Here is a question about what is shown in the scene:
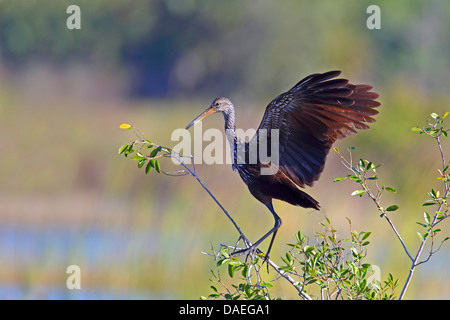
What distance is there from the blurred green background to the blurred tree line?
1.8 inches

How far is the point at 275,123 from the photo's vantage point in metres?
4.77

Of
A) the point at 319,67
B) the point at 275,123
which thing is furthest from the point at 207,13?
the point at 275,123

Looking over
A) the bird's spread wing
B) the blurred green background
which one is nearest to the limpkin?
the bird's spread wing

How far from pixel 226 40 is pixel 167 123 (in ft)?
30.9

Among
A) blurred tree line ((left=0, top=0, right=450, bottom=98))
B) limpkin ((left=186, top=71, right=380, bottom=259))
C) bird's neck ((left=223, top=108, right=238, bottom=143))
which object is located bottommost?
limpkin ((left=186, top=71, right=380, bottom=259))

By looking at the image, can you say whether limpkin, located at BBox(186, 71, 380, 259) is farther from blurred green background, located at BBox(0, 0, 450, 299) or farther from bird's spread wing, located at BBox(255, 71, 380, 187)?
blurred green background, located at BBox(0, 0, 450, 299)

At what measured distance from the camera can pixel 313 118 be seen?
4.71m

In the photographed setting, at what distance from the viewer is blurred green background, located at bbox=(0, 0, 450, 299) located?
683 centimetres

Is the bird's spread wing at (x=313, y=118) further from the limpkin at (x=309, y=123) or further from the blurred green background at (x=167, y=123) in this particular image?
the blurred green background at (x=167, y=123)

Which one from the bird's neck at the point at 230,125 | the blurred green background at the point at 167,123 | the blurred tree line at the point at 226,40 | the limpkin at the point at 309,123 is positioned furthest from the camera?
the blurred tree line at the point at 226,40

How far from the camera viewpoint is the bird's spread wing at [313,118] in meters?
4.62

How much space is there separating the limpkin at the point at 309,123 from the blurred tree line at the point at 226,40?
460 inches

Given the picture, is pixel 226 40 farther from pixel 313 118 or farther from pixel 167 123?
pixel 313 118

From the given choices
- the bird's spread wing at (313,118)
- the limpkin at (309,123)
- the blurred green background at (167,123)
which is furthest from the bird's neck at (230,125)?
the blurred green background at (167,123)
